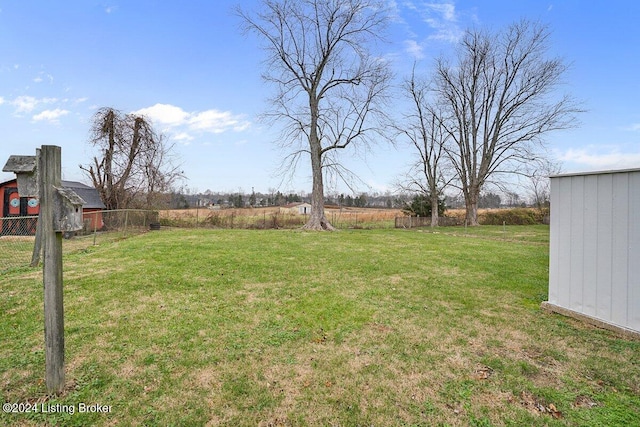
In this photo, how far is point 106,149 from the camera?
18375 millimetres

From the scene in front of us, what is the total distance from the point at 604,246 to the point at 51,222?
5438 millimetres

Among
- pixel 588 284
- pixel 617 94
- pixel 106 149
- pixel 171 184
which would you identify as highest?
pixel 617 94

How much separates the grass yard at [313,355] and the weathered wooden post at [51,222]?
288 millimetres

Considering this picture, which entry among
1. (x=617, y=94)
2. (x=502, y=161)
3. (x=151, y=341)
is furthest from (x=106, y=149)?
(x=502, y=161)

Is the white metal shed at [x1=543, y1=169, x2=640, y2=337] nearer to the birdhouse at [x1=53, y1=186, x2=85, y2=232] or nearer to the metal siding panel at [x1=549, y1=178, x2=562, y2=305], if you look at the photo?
the metal siding panel at [x1=549, y1=178, x2=562, y2=305]

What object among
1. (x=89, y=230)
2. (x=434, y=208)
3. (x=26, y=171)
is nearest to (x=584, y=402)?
(x=26, y=171)

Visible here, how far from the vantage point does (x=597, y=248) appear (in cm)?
343

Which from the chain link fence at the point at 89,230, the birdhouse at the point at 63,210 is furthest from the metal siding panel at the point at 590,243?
the chain link fence at the point at 89,230

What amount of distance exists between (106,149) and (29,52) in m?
10.5

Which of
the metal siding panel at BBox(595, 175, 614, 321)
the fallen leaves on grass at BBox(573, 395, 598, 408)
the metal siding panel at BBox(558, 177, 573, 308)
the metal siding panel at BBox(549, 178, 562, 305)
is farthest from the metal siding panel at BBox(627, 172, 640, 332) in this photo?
the fallen leaves on grass at BBox(573, 395, 598, 408)

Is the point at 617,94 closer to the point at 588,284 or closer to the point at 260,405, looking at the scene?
the point at 588,284

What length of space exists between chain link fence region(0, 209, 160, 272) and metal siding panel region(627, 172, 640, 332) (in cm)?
1314

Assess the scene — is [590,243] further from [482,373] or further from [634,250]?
[482,373]

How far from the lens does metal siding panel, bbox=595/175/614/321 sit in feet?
10.9
